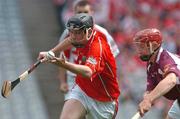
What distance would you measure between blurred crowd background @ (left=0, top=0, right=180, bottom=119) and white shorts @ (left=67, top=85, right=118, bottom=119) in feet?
15.8

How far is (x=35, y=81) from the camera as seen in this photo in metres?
13.4

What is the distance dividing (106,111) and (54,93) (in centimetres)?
585

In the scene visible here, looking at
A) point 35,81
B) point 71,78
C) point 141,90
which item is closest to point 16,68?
point 35,81

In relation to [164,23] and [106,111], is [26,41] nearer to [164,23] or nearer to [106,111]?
[164,23]

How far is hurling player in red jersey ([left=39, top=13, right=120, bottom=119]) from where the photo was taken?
7016mm

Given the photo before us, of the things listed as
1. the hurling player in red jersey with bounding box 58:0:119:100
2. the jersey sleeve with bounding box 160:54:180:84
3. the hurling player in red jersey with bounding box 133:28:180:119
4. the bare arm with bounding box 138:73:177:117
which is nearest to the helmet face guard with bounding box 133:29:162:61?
the hurling player in red jersey with bounding box 133:28:180:119

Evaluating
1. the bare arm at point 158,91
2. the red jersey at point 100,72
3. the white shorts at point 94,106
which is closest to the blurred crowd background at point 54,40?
the white shorts at point 94,106

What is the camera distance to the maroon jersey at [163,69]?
21.9ft

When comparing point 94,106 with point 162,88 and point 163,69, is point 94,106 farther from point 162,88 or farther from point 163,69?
point 162,88

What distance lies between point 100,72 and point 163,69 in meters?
0.84

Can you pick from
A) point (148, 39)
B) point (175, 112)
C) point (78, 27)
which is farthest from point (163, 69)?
point (78, 27)

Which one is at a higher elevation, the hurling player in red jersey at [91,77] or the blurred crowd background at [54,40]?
the hurling player in red jersey at [91,77]

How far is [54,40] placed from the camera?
14.6m

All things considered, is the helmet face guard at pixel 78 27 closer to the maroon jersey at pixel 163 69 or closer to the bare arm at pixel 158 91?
the maroon jersey at pixel 163 69
